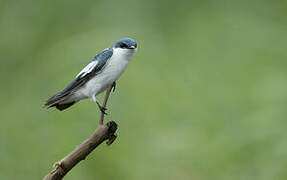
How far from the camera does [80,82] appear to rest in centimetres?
109

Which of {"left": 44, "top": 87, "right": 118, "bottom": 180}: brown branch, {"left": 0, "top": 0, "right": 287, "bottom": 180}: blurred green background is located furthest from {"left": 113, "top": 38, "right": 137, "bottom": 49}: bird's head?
{"left": 0, "top": 0, "right": 287, "bottom": 180}: blurred green background

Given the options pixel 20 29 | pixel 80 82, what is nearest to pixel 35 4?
pixel 20 29

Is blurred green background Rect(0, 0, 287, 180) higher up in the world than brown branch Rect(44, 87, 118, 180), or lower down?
lower down

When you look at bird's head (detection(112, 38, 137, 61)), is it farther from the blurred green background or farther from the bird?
the blurred green background

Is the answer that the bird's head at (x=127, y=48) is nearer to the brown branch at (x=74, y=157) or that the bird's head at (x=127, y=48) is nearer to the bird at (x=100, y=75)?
the bird at (x=100, y=75)

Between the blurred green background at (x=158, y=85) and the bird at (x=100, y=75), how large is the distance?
1.13 meters

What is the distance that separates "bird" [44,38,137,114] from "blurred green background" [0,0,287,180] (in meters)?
1.13

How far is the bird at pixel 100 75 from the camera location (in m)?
1.05

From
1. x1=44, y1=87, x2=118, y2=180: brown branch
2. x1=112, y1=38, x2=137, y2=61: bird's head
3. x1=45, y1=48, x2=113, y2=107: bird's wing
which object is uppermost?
x1=112, y1=38, x2=137, y2=61: bird's head

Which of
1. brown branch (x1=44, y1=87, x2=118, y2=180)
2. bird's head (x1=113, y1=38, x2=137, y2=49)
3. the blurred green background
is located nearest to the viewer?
brown branch (x1=44, y1=87, x2=118, y2=180)

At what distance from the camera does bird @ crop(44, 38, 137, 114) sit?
3.45ft

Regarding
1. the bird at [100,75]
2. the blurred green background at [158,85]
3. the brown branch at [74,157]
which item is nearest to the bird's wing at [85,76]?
the bird at [100,75]

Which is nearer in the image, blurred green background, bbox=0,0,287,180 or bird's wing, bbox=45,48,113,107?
bird's wing, bbox=45,48,113,107

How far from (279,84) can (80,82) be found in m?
2.05
